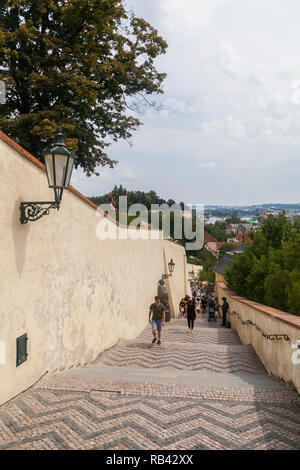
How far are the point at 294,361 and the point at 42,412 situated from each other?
3530 mm

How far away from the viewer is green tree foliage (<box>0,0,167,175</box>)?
423 inches

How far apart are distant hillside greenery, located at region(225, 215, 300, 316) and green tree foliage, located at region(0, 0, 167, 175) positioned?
760 centimetres

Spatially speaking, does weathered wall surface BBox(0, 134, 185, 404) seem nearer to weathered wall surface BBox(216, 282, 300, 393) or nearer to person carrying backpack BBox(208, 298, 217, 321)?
weathered wall surface BBox(216, 282, 300, 393)

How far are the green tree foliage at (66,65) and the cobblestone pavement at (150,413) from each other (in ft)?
27.0

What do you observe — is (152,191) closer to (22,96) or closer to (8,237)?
(22,96)

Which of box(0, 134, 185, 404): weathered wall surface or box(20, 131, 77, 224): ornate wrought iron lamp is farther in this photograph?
box(20, 131, 77, 224): ornate wrought iron lamp

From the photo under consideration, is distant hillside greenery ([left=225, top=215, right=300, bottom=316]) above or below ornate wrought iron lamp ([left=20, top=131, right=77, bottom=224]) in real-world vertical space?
below

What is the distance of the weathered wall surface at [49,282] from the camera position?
4066 millimetres

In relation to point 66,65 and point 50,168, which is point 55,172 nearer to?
point 50,168

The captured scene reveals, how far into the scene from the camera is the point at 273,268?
9883mm

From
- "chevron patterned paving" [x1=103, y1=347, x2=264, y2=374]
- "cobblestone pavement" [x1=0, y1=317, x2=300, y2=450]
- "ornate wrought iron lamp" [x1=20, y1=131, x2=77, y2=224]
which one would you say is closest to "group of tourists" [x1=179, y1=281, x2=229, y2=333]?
"chevron patterned paving" [x1=103, y1=347, x2=264, y2=374]

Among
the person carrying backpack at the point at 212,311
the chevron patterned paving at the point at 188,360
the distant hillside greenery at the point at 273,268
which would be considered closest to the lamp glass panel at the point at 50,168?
the chevron patterned paving at the point at 188,360

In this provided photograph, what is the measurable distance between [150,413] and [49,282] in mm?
2510

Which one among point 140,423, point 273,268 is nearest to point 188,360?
point 140,423
